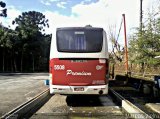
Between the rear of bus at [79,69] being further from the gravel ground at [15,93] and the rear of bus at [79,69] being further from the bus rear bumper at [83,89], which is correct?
the gravel ground at [15,93]

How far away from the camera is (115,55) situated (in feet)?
193

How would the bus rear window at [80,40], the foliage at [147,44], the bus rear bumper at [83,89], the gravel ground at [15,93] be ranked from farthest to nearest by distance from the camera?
the foliage at [147,44], the bus rear window at [80,40], the bus rear bumper at [83,89], the gravel ground at [15,93]

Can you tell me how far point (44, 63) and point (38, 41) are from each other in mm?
5900

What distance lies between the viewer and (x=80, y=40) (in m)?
13.6

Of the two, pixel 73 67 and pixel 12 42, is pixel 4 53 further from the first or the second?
pixel 73 67

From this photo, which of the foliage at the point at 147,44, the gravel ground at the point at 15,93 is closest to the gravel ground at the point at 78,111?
the gravel ground at the point at 15,93

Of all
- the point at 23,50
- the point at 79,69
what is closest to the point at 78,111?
the point at 79,69

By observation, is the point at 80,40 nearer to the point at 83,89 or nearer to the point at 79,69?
the point at 79,69

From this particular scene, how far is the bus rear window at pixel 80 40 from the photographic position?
13453mm

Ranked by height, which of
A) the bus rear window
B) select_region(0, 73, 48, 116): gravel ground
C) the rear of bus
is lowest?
select_region(0, 73, 48, 116): gravel ground

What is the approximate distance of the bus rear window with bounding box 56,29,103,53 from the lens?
44.1 feet

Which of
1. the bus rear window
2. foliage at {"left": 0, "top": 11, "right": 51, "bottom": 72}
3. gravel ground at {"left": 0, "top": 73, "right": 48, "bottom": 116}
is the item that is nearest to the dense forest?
foliage at {"left": 0, "top": 11, "right": 51, "bottom": 72}

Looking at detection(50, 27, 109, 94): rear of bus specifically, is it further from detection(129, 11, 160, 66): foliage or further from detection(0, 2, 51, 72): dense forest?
detection(0, 2, 51, 72): dense forest

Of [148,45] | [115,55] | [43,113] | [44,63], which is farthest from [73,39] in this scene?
[44,63]
